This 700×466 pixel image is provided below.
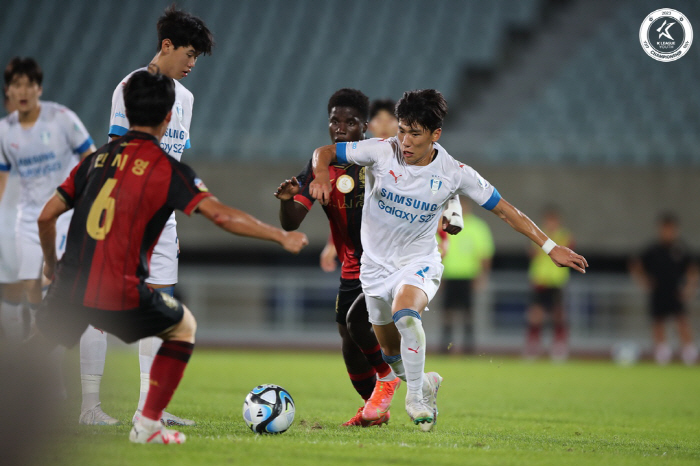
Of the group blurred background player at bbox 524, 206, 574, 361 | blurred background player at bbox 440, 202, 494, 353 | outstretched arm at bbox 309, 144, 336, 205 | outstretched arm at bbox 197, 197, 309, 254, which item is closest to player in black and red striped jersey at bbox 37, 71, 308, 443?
outstretched arm at bbox 197, 197, 309, 254

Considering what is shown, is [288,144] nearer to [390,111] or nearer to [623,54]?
[623,54]

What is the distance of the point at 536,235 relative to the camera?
17.1ft

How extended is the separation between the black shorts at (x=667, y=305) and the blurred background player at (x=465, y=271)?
9.85 feet

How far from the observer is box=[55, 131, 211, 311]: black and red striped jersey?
161 inches

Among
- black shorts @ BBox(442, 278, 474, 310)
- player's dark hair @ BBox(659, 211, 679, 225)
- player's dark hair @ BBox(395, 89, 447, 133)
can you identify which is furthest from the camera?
player's dark hair @ BBox(659, 211, 679, 225)

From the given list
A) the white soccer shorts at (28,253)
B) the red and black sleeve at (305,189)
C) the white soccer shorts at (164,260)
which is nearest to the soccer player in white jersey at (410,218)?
the red and black sleeve at (305,189)

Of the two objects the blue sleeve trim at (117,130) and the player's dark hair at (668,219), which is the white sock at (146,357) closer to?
the blue sleeve trim at (117,130)

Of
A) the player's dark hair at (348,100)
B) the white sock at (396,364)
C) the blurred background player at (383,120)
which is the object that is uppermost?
the blurred background player at (383,120)

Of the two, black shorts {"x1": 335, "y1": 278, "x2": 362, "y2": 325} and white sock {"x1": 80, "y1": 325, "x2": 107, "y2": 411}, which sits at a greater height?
black shorts {"x1": 335, "y1": 278, "x2": 362, "y2": 325}

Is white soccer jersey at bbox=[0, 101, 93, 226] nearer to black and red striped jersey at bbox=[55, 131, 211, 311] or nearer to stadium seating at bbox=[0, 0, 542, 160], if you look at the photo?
black and red striped jersey at bbox=[55, 131, 211, 311]

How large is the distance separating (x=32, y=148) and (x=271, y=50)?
1438 cm

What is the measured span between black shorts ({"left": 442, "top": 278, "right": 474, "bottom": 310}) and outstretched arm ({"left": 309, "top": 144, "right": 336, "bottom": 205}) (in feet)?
29.0

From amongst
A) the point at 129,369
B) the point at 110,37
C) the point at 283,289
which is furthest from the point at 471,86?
the point at 129,369

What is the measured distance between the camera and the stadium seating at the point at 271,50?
1883cm
